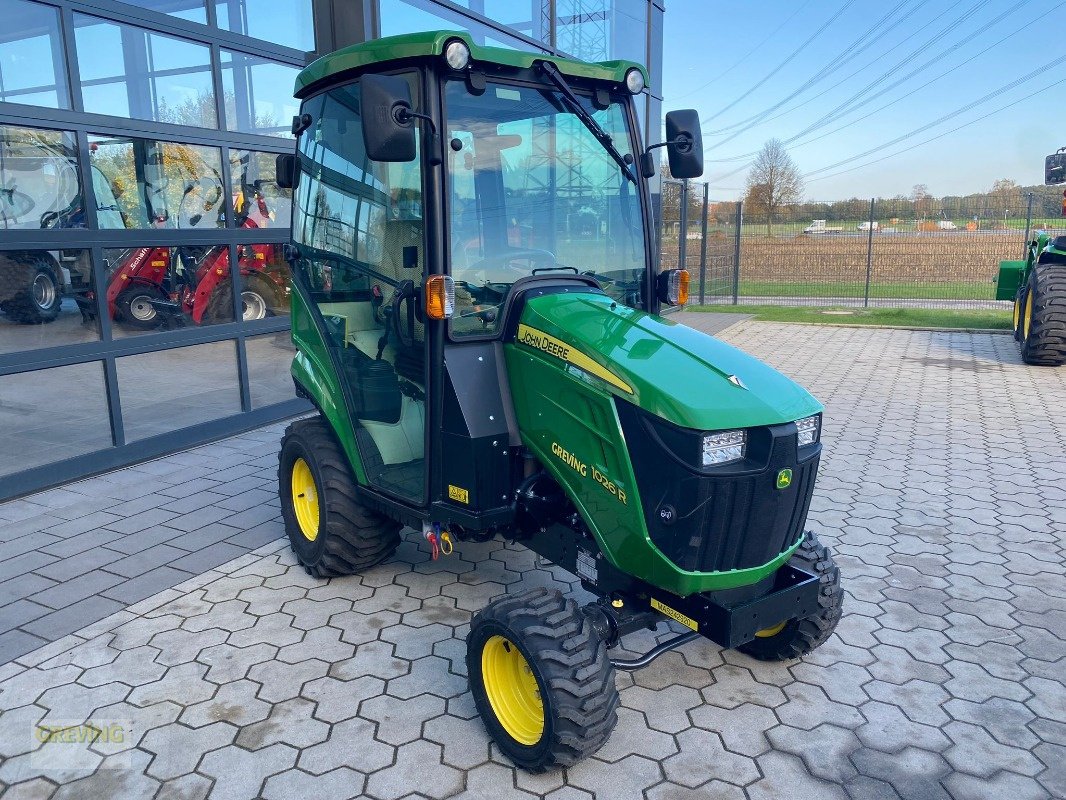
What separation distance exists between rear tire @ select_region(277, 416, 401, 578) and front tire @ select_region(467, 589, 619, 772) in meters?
1.19

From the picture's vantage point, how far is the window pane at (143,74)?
5535mm

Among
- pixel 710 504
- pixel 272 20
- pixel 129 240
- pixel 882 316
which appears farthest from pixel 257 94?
pixel 882 316

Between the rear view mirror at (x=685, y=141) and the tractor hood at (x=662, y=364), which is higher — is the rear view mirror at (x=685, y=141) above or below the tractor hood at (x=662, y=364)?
above

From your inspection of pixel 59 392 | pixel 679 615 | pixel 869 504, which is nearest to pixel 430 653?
pixel 679 615

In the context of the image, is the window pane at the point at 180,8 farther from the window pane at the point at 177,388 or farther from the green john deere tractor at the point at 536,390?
the green john deere tractor at the point at 536,390

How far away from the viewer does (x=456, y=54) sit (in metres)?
2.98

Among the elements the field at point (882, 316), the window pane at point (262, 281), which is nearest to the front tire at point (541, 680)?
the window pane at point (262, 281)

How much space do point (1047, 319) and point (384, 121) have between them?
29.2 feet

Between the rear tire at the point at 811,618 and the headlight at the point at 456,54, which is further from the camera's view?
the rear tire at the point at 811,618

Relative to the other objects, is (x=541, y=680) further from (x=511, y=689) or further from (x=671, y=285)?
(x=671, y=285)

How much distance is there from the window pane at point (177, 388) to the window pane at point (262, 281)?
0.41 m

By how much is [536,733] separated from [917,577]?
2391 mm

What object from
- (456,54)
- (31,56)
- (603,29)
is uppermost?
(603,29)

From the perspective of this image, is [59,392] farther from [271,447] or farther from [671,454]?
[671,454]
